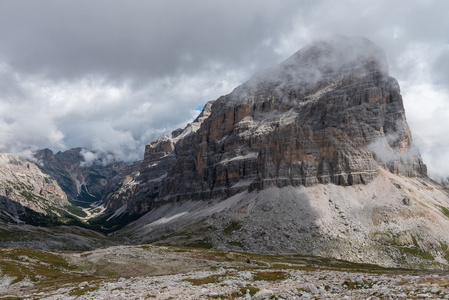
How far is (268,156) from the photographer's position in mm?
194750

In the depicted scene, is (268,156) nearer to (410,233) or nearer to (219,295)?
(410,233)

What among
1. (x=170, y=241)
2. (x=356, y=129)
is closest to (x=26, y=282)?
(x=170, y=241)

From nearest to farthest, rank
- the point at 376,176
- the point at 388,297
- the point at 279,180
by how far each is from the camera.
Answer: the point at 388,297, the point at 376,176, the point at 279,180

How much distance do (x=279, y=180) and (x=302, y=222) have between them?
39.7 metres

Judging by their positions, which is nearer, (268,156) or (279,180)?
(279,180)

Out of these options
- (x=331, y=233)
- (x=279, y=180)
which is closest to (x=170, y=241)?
(x=279, y=180)

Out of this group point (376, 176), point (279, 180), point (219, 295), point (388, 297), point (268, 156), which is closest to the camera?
point (388, 297)

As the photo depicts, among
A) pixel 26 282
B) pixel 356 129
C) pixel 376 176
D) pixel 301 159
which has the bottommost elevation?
pixel 26 282

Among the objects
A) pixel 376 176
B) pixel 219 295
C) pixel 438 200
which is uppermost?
pixel 376 176

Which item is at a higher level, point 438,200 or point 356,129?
point 356,129

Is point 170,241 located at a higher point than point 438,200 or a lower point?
lower

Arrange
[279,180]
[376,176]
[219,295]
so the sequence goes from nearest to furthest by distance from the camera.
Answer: [219,295], [376,176], [279,180]

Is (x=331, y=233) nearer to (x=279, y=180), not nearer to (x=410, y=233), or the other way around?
(x=410, y=233)

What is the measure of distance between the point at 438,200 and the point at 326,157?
67.4 m
